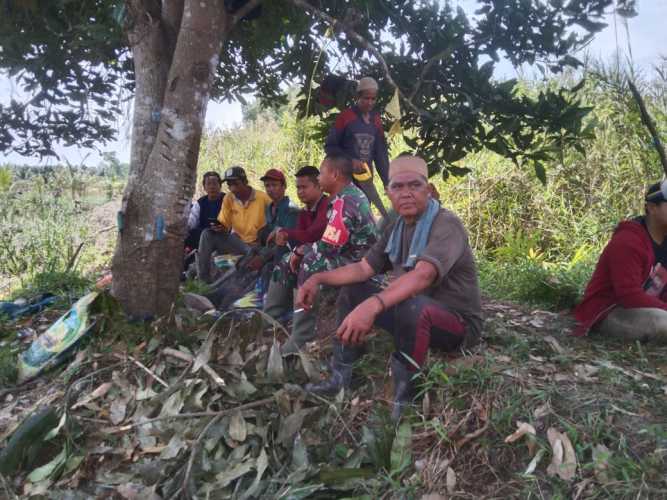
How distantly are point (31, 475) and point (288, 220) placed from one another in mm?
3110

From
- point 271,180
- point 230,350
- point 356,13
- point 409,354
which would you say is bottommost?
point 230,350

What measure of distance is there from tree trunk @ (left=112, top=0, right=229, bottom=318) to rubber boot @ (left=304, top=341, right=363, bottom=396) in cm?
149

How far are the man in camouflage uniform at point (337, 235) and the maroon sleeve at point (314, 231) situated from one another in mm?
362

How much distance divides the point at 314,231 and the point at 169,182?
3.68ft

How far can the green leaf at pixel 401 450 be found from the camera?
238cm

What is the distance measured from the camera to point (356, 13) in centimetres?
395

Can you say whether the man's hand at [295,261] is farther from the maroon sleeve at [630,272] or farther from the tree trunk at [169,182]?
the maroon sleeve at [630,272]

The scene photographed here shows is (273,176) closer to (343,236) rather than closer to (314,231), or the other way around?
(314,231)

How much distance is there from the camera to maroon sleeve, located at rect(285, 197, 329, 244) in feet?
13.6

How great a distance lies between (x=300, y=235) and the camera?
421 cm

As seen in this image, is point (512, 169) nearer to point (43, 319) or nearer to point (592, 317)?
point (592, 317)

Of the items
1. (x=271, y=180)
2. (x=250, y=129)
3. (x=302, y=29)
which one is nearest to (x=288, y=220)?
(x=271, y=180)

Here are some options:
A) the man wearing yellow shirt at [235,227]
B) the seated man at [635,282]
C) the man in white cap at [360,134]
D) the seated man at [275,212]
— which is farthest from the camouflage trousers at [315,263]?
the man wearing yellow shirt at [235,227]

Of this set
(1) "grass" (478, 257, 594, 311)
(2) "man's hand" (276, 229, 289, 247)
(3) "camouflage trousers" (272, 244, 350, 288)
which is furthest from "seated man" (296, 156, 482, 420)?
(1) "grass" (478, 257, 594, 311)
